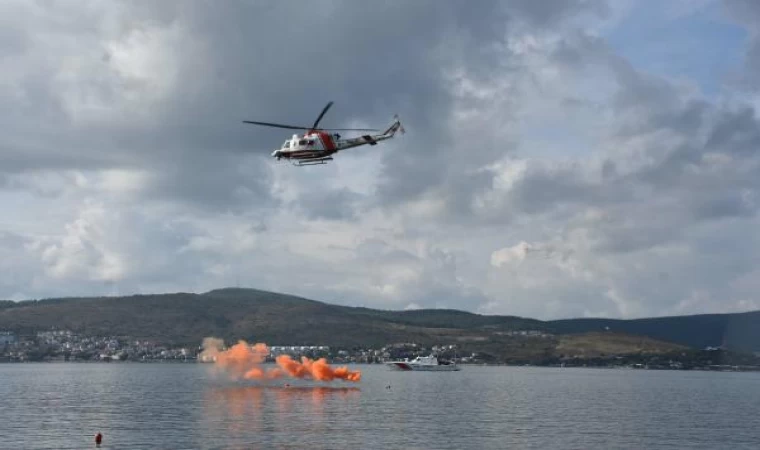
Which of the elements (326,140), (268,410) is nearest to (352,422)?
(268,410)

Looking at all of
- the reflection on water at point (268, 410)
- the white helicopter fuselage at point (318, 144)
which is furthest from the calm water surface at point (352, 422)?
the white helicopter fuselage at point (318, 144)

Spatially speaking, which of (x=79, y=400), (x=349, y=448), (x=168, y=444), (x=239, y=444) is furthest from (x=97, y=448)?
(x=79, y=400)

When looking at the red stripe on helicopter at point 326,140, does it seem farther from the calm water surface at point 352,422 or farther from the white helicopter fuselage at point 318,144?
the calm water surface at point 352,422

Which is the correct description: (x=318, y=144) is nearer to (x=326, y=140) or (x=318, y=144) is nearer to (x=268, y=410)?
(x=326, y=140)

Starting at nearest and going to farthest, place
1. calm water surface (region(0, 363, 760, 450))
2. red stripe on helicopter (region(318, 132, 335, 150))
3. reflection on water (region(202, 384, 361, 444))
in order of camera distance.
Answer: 1. calm water surface (region(0, 363, 760, 450))
2. reflection on water (region(202, 384, 361, 444))
3. red stripe on helicopter (region(318, 132, 335, 150))

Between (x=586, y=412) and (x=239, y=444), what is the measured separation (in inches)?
3146

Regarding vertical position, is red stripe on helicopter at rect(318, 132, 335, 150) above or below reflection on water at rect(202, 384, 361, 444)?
above

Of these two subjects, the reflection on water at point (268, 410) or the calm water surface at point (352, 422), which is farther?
the reflection on water at point (268, 410)

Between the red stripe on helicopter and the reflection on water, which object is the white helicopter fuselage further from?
the reflection on water

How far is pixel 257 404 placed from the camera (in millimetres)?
155000

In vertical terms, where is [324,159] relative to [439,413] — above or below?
above

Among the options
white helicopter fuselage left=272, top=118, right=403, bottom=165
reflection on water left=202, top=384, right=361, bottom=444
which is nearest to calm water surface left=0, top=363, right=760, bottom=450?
reflection on water left=202, top=384, right=361, bottom=444

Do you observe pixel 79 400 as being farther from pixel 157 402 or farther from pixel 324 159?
pixel 324 159

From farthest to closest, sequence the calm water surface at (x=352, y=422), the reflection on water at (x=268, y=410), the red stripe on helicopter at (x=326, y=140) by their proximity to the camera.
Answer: the red stripe on helicopter at (x=326, y=140), the reflection on water at (x=268, y=410), the calm water surface at (x=352, y=422)
